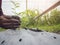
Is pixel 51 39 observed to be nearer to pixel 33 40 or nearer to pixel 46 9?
pixel 33 40

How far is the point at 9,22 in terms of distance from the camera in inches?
81.0

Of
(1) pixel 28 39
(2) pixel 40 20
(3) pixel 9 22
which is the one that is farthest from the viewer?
(2) pixel 40 20

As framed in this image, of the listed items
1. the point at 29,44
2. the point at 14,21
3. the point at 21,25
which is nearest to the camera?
the point at 29,44

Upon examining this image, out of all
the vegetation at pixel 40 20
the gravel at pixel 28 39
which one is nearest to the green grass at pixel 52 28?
the vegetation at pixel 40 20

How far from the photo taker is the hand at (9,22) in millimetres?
2043

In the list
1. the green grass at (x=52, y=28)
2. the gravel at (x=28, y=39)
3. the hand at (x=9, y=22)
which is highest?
the hand at (x=9, y=22)

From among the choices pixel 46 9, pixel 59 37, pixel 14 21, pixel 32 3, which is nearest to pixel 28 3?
pixel 32 3

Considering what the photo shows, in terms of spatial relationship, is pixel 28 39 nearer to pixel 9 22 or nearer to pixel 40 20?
pixel 9 22

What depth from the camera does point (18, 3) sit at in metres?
2.43

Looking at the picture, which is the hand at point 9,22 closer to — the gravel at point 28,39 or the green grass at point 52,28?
the gravel at point 28,39

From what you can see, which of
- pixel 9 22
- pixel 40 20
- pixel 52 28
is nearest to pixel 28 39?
pixel 9 22

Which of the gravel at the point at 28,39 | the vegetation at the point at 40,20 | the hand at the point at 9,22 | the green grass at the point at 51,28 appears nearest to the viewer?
the gravel at the point at 28,39

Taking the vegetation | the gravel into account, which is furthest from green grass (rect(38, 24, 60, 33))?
the gravel

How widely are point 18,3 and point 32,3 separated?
0.65ft
